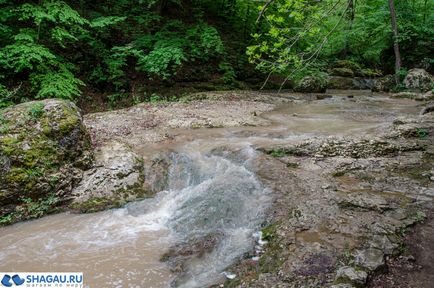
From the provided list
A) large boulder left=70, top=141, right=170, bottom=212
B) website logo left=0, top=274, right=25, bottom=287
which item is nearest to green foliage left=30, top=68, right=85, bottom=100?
large boulder left=70, top=141, right=170, bottom=212

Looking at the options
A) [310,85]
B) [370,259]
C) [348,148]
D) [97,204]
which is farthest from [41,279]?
[310,85]

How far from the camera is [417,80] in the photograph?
56.5 ft

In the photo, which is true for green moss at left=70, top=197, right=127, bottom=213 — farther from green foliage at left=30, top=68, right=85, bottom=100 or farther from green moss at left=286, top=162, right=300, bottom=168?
green foliage at left=30, top=68, right=85, bottom=100

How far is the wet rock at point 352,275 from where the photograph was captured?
134 inches

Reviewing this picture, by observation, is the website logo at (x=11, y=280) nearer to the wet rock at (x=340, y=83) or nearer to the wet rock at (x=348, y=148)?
the wet rock at (x=348, y=148)

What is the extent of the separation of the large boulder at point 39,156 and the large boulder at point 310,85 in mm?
13233

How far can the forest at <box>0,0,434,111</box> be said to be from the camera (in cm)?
1020

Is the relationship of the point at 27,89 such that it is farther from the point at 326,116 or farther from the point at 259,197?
the point at 326,116

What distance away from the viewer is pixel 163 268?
169 inches

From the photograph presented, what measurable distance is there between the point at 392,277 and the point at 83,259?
3.92m

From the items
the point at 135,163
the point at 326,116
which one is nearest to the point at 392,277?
the point at 135,163

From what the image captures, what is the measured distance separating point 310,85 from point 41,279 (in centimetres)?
1609

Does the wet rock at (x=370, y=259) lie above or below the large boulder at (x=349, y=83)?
below

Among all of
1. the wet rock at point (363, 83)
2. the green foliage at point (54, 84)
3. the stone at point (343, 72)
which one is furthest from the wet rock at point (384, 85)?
the green foliage at point (54, 84)
